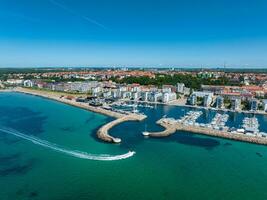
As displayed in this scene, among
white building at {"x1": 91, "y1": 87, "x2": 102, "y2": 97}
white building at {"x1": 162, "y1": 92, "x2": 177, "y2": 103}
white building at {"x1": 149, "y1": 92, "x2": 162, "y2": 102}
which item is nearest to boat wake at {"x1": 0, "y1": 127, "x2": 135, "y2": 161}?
white building at {"x1": 162, "y1": 92, "x2": 177, "y2": 103}

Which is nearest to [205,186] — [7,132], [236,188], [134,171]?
[236,188]

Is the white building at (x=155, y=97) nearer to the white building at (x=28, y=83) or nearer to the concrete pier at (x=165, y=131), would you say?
the concrete pier at (x=165, y=131)

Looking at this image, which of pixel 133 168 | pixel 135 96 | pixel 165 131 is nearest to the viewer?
pixel 133 168

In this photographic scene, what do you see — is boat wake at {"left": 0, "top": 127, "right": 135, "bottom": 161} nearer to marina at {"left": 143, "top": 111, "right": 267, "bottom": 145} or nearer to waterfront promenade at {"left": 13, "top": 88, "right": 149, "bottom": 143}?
waterfront promenade at {"left": 13, "top": 88, "right": 149, "bottom": 143}

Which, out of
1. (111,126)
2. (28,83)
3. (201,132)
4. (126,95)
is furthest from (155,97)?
(28,83)

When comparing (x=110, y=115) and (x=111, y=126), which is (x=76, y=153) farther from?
(x=110, y=115)

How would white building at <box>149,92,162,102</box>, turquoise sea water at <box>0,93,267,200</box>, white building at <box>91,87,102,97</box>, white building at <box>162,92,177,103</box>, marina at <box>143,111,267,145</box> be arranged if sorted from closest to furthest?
turquoise sea water at <box>0,93,267,200</box>, marina at <box>143,111,267,145</box>, white building at <box>162,92,177,103</box>, white building at <box>149,92,162,102</box>, white building at <box>91,87,102,97</box>

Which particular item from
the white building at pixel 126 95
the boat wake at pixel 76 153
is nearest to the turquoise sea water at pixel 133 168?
the boat wake at pixel 76 153

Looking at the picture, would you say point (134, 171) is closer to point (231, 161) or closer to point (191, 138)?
point (231, 161)
